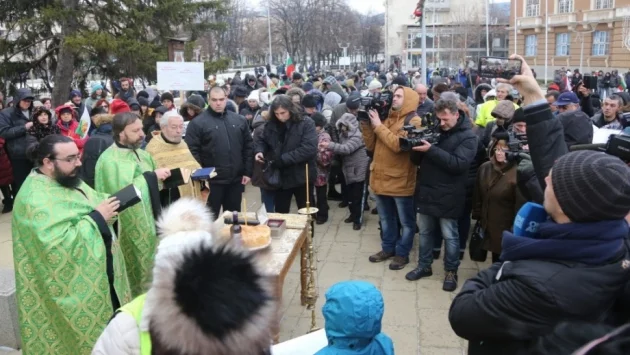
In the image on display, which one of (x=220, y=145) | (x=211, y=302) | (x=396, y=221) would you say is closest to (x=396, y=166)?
(x=396, y=221)

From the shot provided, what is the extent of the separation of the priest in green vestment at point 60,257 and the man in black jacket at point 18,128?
198 inches

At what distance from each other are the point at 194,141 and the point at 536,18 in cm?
4969

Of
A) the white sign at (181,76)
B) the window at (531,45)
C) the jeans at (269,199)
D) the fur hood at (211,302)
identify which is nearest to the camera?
the fur hood at (211,302)

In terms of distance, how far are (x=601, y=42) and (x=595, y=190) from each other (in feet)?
154

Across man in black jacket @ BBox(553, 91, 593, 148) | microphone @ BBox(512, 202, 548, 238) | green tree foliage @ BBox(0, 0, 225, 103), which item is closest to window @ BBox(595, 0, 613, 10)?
green tree foliage @ BBox(0, 0, 225, 103)

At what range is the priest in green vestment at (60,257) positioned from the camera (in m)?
3.00

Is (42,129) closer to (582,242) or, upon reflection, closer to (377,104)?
(377,104)

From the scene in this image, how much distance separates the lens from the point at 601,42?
4144 cm

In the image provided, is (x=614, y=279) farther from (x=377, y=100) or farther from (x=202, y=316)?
(x=377, y=100)

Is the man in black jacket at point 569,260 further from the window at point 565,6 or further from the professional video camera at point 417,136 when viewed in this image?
the window at point 565,6

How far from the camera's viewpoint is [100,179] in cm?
396

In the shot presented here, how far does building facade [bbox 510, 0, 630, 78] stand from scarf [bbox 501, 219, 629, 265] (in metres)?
37.2

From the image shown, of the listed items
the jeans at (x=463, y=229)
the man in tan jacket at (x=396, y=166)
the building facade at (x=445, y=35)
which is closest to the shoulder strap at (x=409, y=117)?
the man in tan jacket at (x=396, y=166)

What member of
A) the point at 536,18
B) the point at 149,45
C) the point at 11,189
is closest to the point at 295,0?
the point at 536,18
